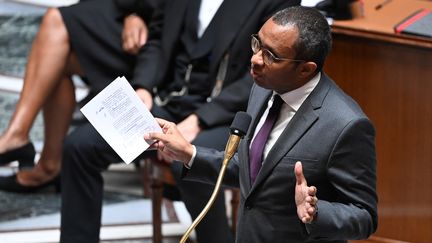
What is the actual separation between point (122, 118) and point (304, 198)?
486 mm

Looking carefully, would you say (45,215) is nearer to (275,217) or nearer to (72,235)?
(72,235)

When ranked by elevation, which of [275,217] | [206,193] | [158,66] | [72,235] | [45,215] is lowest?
[45,215]

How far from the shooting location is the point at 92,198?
3.15 meters

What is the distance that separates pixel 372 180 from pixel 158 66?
4.60 ft

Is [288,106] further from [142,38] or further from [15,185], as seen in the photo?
[15,185]

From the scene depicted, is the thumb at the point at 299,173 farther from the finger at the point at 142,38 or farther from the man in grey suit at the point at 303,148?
the finger at the point at 142,38

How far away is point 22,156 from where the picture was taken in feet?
11.1

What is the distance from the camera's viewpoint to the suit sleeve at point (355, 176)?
76.4 inches

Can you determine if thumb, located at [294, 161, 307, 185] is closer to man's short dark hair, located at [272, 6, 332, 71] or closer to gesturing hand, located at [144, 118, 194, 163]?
man's short dark hair, located at [272, 6, 332, 71]

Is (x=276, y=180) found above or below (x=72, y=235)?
above

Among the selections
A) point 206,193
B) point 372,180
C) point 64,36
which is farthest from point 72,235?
point 372,180

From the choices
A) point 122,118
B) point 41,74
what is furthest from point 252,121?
point 41,74

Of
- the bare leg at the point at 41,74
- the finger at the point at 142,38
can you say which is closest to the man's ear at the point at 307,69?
the finger at the point at 142,38

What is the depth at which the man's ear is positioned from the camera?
1.98m
